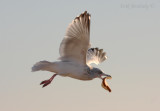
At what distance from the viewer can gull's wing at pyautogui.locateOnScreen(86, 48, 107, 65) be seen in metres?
22.0

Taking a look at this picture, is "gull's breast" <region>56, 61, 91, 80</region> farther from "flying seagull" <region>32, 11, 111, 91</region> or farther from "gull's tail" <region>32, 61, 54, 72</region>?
"gull's tail" <region>32, 61, 54, 72</region>

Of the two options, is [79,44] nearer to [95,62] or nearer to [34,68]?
[34,68]

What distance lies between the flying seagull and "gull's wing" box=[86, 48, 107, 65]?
2.83 metres

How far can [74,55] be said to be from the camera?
1900 centimetres

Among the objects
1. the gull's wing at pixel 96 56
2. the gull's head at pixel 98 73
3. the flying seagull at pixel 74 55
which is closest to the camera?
the flying seagull at pixel 74 55

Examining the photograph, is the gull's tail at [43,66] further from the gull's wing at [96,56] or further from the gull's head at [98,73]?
the gull's wing at [96,56]

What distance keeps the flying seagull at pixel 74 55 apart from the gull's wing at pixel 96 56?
2.83m

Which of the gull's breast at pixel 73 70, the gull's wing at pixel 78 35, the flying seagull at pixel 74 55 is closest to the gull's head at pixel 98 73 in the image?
the flying seagull at pixel 74 55

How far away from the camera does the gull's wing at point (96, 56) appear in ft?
72.3

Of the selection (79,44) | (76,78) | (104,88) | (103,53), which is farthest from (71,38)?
(103,53)

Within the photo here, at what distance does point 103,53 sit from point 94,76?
3.73 m

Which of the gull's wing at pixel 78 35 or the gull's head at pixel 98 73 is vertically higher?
the gull's wing at pixel 78 35

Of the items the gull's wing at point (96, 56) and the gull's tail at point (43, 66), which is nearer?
the gull's tail at point (43, 66)

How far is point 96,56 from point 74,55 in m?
3.51
